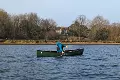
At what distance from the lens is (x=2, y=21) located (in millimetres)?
122500

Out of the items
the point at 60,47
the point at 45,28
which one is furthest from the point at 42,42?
the point at 60,47

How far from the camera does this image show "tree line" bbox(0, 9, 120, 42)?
123375mm

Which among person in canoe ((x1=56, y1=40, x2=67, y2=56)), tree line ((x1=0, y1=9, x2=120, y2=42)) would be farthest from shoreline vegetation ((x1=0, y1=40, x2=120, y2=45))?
person in canoe ((x1=56, y1=40, x2=67, y2=56))

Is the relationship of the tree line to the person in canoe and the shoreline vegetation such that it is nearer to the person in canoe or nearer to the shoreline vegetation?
the shoreline vegetation

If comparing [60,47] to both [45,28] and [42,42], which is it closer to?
[42,42]

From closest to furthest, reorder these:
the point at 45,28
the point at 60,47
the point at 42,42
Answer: the point at 60,47 < the point at 42,42 < the point at 45,28

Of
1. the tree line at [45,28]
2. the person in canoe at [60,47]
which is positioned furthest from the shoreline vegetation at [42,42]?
the person in canoe at [60,47]

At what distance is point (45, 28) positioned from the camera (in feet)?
456

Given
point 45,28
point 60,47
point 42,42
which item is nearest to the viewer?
point 60,47

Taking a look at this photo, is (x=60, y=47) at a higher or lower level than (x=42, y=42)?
higher

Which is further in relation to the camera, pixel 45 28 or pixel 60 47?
pixel 45 28

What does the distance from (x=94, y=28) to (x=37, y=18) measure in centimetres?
2768

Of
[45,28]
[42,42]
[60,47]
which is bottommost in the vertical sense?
[42,42]

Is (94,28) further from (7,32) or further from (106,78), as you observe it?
(106,78)
